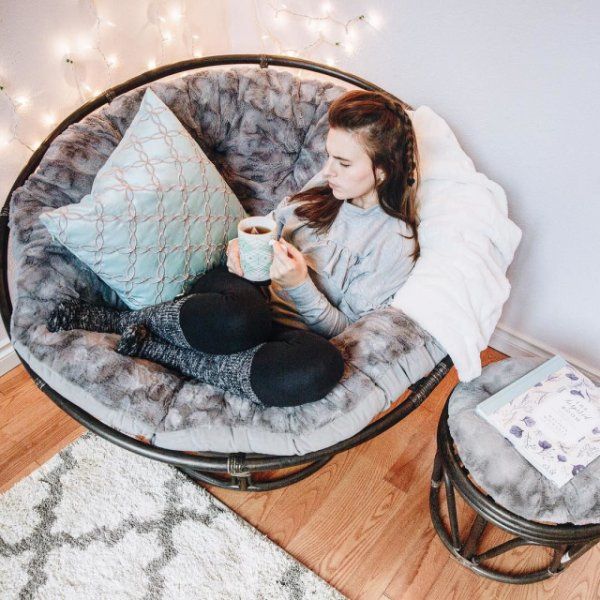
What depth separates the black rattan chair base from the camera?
3.00 ft

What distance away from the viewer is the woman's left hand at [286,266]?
104 centimetres

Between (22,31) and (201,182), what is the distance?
0.65 meters

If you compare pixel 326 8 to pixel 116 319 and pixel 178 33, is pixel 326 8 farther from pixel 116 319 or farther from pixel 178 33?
pixel 116 319

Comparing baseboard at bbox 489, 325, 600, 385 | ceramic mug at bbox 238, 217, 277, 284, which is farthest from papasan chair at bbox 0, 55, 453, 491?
baseboard at bbox 489, 325, 600, 385

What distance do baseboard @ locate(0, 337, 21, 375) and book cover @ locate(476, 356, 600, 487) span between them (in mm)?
1439

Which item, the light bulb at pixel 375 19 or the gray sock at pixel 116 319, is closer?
the gray sock at pixel 116 319

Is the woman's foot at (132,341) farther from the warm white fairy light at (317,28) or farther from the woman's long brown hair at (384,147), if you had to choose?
the warm white fairy light at (317,28)

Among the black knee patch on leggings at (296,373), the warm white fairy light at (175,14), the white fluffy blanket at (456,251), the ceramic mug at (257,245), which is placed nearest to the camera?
the black knee patch on leggings at (296,373)

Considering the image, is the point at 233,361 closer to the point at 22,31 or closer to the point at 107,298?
the point at 107,298

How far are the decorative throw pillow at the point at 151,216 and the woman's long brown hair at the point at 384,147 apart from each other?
28cm

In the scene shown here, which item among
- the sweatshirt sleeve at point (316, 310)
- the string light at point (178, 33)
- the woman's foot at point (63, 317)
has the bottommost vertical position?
the sweatshirt sleeve at point (316, 310)

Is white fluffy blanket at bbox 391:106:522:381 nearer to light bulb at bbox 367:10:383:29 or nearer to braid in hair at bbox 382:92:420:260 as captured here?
braid in hair at bbox 382:92:420:260

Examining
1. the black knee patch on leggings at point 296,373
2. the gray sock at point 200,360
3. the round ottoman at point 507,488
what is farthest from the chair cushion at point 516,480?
the gray sock at point 200,360

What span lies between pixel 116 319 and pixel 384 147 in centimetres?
73
